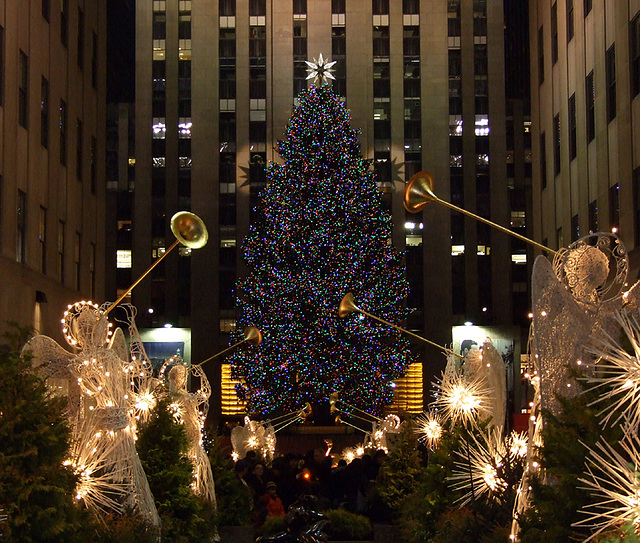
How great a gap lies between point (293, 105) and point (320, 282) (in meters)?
19.1

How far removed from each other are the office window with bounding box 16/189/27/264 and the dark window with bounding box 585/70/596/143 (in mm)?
16681

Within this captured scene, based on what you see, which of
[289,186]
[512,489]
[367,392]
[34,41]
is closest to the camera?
[512,489]

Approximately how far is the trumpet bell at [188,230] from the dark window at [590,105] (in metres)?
16.7

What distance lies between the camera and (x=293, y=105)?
2099 inches

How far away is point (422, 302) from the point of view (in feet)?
170

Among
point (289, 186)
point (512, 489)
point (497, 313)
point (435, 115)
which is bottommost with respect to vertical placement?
point (512, 489)

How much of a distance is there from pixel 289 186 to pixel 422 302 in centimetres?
1535

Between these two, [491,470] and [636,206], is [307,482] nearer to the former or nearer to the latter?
[491,470]

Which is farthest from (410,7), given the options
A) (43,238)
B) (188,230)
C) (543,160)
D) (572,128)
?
(188,230)

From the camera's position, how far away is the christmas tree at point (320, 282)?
3634 centimetres

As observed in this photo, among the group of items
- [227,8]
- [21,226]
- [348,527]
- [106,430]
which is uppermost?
[227,8]

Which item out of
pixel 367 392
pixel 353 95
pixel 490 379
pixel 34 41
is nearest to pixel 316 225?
pixel 367 392

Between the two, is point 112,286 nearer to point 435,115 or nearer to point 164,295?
point 164,295

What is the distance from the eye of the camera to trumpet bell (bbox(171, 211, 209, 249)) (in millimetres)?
15508
